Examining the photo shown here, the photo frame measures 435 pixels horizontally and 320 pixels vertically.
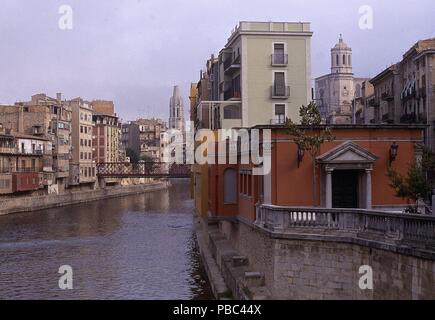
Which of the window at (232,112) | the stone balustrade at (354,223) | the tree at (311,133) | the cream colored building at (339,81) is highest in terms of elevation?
the cream colored building at (339,81)

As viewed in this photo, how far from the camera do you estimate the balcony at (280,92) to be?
42.2 m

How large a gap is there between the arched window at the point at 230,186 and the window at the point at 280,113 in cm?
1264

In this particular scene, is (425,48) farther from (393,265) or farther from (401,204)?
(393,265)

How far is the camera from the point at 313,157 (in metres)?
22.0

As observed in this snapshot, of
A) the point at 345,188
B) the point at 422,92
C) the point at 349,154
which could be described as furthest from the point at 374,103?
the point at 349,154

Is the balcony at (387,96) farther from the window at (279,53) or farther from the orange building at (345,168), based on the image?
the orange building at (345,168)

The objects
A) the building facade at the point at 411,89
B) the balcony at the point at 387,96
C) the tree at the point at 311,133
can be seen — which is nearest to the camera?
the tree at the point at 311,133

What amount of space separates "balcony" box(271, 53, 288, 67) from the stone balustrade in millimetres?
22643

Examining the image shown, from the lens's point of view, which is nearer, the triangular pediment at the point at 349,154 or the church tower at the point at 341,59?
the triangular pediment at the point at 349,154

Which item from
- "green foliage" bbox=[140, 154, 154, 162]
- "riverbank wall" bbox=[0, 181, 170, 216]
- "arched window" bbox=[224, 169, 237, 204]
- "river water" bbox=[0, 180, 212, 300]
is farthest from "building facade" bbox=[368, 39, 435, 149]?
"green foliage" bbox=[140, 154, 154, 162]

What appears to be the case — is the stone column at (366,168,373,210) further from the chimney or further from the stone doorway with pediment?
the chimney

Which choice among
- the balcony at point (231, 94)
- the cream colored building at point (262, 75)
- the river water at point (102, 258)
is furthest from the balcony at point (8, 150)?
the balcony at point (231, 94)

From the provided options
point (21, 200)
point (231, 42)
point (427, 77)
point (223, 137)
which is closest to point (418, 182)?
point (223, 137)

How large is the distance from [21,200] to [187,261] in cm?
4176
